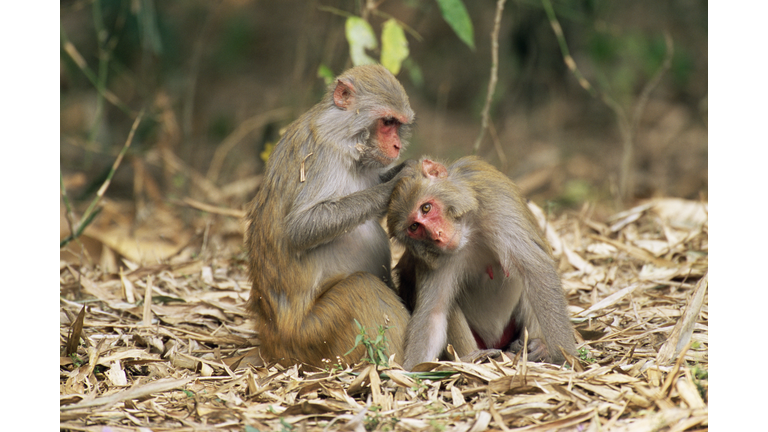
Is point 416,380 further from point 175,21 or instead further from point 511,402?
point 175,21

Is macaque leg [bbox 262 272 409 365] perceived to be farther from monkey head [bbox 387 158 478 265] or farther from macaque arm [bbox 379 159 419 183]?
macaque arm [bbox 379 159 419 183]

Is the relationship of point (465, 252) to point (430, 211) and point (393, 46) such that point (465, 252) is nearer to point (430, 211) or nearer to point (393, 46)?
point (430, 211)

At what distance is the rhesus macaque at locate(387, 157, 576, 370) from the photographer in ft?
13.7

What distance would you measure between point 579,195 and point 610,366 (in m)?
5.72

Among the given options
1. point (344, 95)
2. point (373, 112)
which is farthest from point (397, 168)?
point (344, 95)

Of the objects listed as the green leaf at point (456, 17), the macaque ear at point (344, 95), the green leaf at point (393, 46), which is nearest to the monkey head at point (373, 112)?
Result: the macaque ear at point (344, 95)

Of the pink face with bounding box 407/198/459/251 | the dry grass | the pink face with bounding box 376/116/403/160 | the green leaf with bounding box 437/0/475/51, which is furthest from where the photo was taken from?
the green leaf with bounding box 437/0/475/51

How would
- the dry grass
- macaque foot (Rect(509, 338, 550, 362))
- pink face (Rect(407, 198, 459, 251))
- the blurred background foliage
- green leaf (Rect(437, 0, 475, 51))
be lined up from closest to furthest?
the dry grass
pink face (Rect(407, 198, 459, 251))
macaque foot (Rect(509, 338, 550, 362))
green leaf (Rect(437, 0, 475, 51))
the blurred background foliage

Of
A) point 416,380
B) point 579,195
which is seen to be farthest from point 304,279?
point 579,195

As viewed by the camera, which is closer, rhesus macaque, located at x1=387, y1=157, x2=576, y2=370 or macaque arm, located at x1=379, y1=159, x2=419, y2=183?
rhesus macaque, located at x1=387, y1=157, x2=576, y2=370

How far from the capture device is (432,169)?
4.35m

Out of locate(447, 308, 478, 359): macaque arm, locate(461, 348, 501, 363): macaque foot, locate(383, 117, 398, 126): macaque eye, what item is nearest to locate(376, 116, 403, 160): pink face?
locate(383, 117, 398, 126): macaque eye

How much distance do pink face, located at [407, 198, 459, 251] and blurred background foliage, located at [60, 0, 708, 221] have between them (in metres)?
4.51

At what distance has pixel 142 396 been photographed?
146 inches
